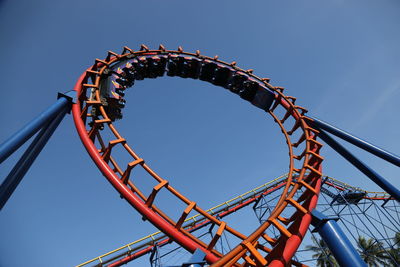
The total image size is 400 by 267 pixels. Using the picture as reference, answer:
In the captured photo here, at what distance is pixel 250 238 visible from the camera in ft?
9.66

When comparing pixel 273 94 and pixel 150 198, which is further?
pixel 273 94

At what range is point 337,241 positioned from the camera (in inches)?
123

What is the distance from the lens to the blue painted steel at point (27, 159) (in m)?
3.98

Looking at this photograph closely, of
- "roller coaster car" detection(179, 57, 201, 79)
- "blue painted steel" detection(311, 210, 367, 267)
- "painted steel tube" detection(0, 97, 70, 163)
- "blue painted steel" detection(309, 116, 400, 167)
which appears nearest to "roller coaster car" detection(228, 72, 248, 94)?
"roller coaster car" detection(179, 57, 201, 79)

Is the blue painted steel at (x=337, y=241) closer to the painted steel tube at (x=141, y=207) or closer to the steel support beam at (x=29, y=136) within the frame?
the painted steel tube at (x=141, y=207)

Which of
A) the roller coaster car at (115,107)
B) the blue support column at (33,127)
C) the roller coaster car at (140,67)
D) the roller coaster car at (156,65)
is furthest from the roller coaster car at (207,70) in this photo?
the blue support column at (33,127)

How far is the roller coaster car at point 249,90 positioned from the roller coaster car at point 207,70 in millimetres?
1086

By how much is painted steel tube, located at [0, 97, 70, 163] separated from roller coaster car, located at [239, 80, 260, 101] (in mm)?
5336

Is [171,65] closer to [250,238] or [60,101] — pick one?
[60,101]

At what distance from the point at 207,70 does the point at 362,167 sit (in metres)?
5.10

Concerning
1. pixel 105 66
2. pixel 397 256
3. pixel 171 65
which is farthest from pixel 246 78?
pixel 397 256

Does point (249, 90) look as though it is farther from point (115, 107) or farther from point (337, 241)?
point (337, 241)

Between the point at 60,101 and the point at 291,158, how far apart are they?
4.81 meters

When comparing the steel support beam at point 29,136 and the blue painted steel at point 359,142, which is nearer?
the steel support beam at point 29,136
